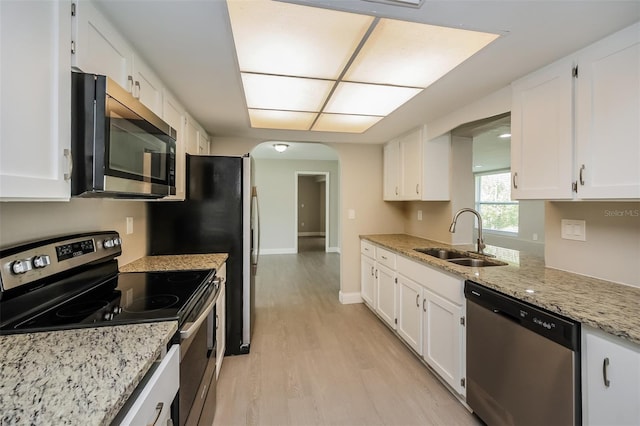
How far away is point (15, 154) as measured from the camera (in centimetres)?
79

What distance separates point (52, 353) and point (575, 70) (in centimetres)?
257

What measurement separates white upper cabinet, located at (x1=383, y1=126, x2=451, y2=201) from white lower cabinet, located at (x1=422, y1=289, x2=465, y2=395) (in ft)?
3.85

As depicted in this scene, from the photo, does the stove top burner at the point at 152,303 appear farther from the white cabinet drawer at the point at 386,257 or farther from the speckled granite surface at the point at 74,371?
the white cabinet drawer at the point at 386,257

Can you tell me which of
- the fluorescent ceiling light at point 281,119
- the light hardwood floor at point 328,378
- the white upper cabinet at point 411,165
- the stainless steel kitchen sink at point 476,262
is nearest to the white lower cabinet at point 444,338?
the light hardwood floor at point 328,378

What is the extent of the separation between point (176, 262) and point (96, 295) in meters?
0.73

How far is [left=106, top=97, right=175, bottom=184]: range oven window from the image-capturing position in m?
1.08

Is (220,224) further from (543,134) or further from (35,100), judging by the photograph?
(543,134)

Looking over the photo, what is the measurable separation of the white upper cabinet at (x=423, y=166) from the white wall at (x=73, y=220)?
2610 mm

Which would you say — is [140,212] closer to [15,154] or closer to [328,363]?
[15,154]

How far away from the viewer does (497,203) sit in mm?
6512

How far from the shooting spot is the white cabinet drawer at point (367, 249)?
3.36m

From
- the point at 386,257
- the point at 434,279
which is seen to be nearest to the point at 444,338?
the point at 434,279

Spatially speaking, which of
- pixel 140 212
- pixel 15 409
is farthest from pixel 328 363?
pixel 15 409

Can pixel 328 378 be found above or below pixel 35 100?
below
